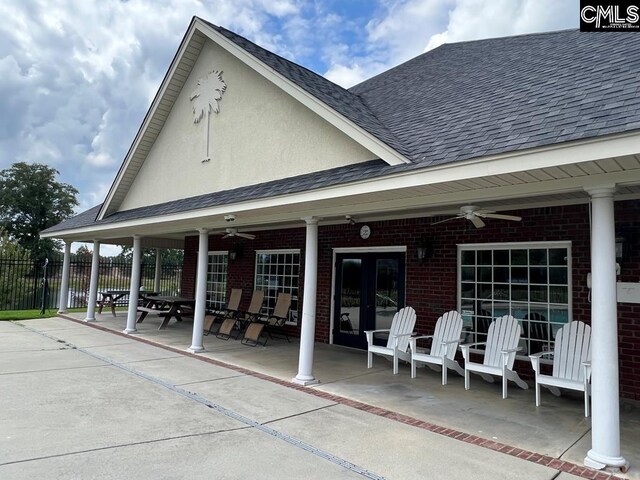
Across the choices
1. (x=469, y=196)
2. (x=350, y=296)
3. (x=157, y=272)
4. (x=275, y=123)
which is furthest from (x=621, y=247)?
(x=157, y=272)

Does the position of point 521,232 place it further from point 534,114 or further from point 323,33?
point 323,33

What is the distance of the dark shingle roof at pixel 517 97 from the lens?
3.66 meters

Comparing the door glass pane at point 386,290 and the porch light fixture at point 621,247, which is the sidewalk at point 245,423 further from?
the porch light fixture at point 621,247

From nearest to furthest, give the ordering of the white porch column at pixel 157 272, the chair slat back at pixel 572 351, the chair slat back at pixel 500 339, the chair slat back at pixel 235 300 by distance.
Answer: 1. the chair slat back at pixel 572 351
2. the chair slat back at pixel 500 339
3. the chair slat back at pixel 235 300
4. the white porch column at pixel 157 272

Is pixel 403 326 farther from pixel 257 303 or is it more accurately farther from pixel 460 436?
pixel 257 303

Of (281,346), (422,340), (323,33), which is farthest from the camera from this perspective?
(323,33)

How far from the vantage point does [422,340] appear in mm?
7562

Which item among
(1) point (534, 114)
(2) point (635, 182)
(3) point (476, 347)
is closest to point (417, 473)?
(2) point (635, 182)

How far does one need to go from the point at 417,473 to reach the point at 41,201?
45409 mm

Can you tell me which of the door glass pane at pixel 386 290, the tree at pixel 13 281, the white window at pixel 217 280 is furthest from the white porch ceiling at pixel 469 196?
the tree at pixel 13 281

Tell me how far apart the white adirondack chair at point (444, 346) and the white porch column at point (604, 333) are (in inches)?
99.7

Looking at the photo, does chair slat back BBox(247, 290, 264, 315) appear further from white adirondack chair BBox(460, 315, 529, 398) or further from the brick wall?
white adirondack chair BBox(460, 315, 529, 398)

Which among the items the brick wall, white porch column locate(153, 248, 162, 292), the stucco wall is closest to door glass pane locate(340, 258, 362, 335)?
the brick wall

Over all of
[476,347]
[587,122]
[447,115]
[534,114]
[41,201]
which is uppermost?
[41,201]
